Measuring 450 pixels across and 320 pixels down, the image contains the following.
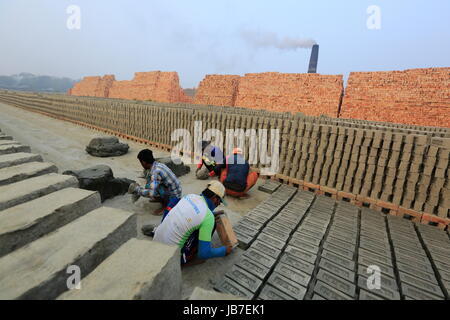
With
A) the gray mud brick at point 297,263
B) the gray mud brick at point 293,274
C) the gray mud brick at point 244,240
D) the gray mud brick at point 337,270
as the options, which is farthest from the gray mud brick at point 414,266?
the gray mud brick at point 244,240

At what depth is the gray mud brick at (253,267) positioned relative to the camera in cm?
254

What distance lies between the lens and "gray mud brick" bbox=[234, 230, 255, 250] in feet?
10.2

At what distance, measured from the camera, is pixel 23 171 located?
124 inches

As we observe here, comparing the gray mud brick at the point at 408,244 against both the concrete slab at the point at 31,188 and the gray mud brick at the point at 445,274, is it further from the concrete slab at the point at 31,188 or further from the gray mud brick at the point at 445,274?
the concrete slab at the point at 31,188

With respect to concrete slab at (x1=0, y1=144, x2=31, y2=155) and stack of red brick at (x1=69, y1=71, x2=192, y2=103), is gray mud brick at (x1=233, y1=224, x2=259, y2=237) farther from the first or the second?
stack of red brick at (x1=69, y1=71, x2=192, y2=103)

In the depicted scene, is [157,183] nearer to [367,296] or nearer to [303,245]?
[303,245]

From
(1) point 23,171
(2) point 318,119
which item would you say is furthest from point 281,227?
(2) point 318,119

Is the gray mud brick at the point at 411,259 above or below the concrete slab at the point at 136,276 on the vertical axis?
below

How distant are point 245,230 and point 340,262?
4.48 ft

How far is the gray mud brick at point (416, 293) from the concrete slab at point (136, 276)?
2.57 metres

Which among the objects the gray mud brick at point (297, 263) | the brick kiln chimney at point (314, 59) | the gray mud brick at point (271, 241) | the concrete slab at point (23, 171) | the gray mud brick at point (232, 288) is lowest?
the gray mud brick at point (232, 288)

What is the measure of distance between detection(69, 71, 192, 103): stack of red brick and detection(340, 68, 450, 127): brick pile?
20099 millimetres

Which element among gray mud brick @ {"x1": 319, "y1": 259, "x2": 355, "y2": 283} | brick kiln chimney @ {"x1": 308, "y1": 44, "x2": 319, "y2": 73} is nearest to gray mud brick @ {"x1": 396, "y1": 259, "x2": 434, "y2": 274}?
gray mud brick @ {"x1": 319, "y1": 259, "x2": 355, "y2": 283}
